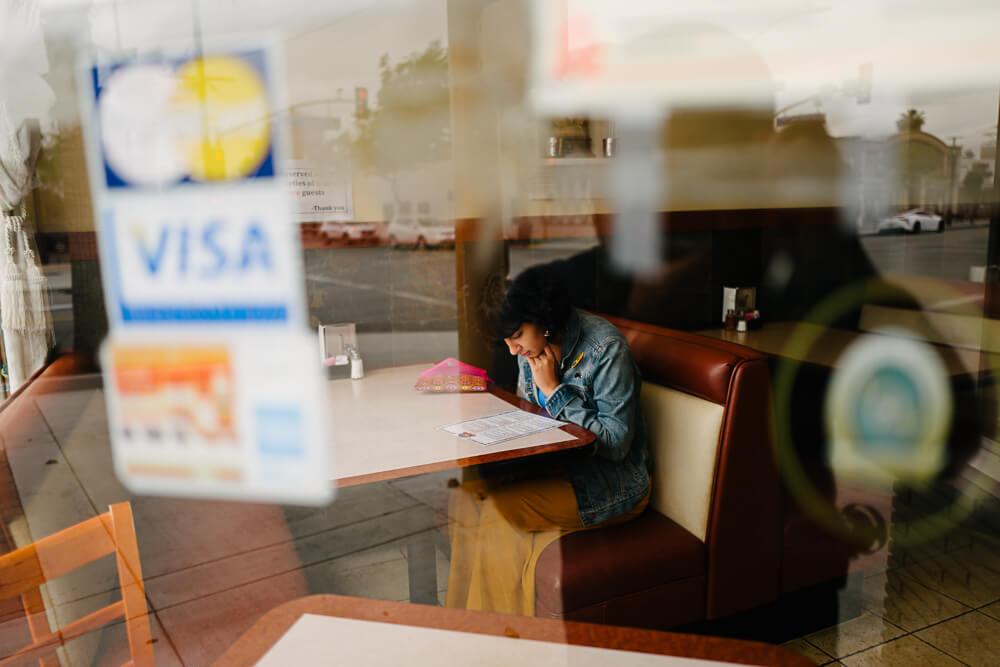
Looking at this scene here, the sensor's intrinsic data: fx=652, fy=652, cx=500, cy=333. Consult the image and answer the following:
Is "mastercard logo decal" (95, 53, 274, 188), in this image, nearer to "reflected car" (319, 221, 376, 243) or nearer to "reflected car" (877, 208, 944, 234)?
"reflected car" (319, 221, 376, 243)

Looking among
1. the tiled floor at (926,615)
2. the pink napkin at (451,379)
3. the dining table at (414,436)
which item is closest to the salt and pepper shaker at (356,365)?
the dining table at (414,436)

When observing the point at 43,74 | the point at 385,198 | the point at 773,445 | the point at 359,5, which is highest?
the point at 359,5

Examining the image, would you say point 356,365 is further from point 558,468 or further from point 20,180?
point 20,180

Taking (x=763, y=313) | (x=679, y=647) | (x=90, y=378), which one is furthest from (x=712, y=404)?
(x=763, y=313)

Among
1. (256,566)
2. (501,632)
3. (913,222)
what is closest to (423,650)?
(501,632)

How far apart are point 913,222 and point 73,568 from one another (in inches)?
113

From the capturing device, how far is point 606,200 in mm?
2213

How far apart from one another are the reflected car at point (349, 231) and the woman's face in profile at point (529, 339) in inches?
15.6

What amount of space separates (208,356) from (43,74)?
0.47m

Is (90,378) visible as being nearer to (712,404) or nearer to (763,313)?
(712,404)

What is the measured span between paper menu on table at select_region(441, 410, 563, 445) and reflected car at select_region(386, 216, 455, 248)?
0.43 metres

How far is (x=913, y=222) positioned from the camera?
2555 mm

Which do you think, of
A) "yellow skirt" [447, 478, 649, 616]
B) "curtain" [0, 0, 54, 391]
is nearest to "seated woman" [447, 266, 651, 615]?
"yellow skirt" [447, 478, 649, 616]

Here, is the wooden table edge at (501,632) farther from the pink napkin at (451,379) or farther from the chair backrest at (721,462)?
the pink napkin at (451,379)
